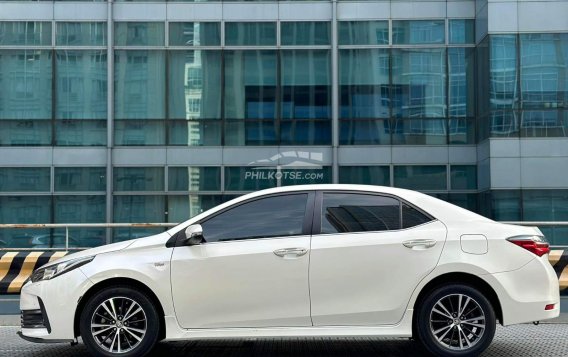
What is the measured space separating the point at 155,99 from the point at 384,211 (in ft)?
60.2

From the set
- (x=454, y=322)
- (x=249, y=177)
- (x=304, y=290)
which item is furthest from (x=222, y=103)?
(x=454, y=322)

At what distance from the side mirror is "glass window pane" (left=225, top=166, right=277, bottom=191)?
17426 millimetres

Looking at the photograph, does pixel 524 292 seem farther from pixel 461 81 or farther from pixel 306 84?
pixel 461 81

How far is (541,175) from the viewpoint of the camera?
22.3 metres

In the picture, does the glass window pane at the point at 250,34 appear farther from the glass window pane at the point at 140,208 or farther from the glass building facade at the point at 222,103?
the glass window pane at the point at 140,208

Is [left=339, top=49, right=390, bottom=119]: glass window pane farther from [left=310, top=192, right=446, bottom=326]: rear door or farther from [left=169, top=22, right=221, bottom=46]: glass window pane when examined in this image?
[left=310, top=192, right=446, bottom=326]: rear door

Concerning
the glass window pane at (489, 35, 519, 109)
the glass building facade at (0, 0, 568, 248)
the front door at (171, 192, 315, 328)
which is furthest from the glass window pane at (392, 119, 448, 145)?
the front door at (171, 192, 315, 328)

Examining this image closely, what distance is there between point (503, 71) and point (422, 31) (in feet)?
10.3

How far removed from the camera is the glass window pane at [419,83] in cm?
2422

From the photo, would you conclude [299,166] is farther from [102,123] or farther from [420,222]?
[420,222]

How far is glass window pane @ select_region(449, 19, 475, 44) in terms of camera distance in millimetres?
24188

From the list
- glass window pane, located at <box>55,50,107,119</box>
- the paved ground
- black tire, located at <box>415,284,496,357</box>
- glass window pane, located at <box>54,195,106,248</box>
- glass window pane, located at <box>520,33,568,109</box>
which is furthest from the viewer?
glass window pane, located at <box>55,50,107,119</box>

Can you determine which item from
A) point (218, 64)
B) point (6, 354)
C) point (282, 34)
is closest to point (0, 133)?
point (218, 64)

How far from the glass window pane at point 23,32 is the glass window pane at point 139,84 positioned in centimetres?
240
